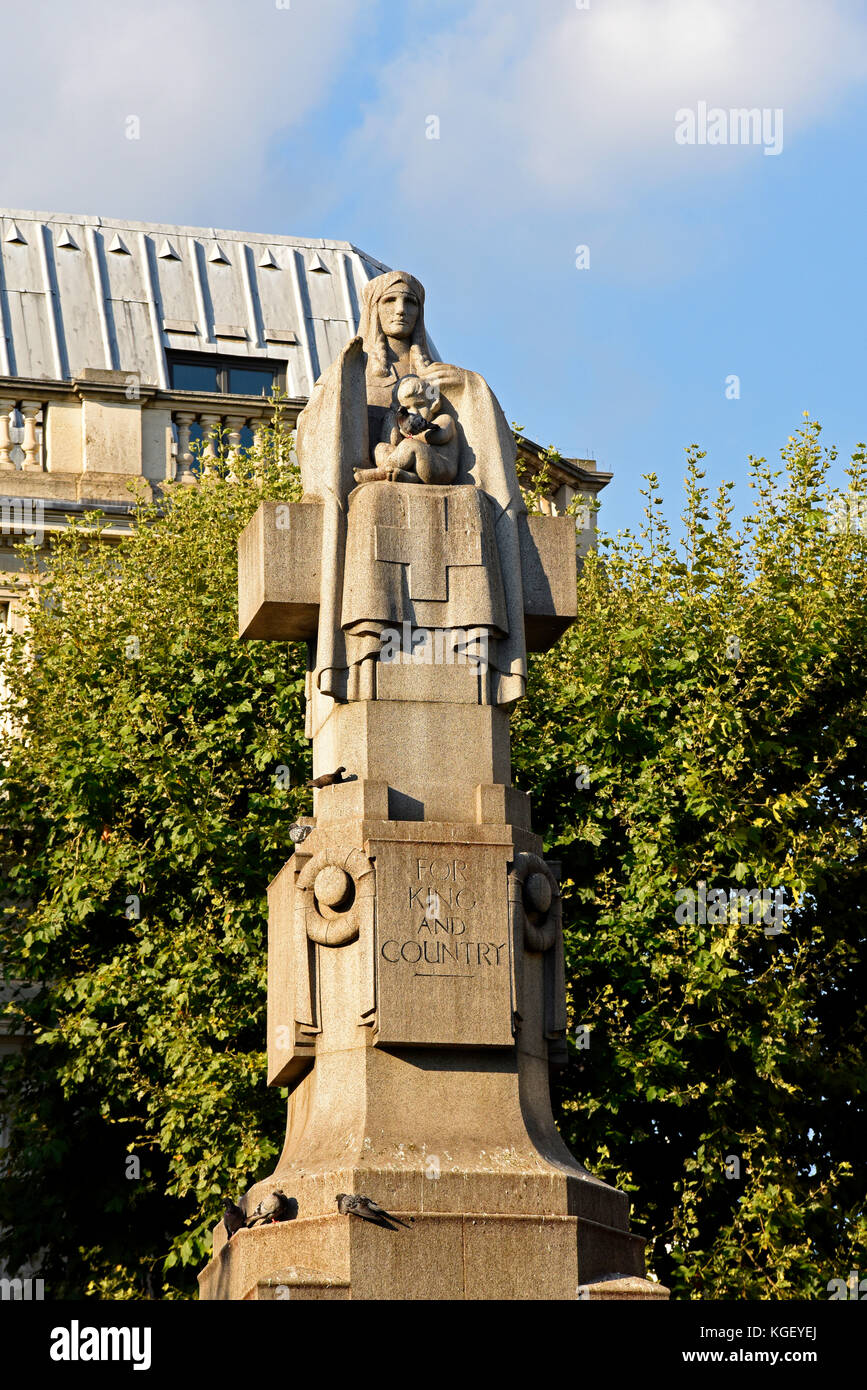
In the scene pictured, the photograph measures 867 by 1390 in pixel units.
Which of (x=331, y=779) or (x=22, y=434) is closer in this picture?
(x=331, y=779)

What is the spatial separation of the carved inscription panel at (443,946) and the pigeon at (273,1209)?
3.35 ft

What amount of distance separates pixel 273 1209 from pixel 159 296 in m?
32.3

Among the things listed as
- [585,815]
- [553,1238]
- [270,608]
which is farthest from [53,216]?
[553,1238]

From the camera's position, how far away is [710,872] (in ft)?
78.0

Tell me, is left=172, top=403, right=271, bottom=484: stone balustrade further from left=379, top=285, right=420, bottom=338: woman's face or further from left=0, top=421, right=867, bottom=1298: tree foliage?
left=379, top=285, right=420, bottom=338: woman's face

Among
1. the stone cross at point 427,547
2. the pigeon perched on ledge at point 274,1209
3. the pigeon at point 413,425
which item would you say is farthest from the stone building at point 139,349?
the pigeon perched on ledge at point 274,1209

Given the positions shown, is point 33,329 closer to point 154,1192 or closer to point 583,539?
point 583,539

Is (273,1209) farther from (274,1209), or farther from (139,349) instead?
(139,349)

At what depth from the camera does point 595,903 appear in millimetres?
23938

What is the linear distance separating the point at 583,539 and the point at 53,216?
13.1 m

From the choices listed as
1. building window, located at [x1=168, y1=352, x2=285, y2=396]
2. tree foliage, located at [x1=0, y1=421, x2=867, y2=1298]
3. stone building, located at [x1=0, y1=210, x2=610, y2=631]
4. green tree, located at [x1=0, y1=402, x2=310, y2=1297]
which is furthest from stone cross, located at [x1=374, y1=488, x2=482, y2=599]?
building window, located at [x1=168, y1=352, x2=285, y2=396]

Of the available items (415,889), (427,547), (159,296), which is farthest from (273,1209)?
(159,296)

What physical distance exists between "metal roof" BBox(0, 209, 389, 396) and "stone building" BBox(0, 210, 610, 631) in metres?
0.03
